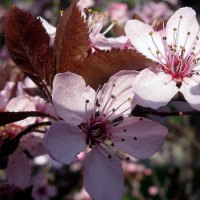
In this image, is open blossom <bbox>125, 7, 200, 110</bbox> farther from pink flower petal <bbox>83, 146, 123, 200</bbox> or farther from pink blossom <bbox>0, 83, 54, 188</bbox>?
pink blossom <bbox>0, 83, 54, 188</bbox>

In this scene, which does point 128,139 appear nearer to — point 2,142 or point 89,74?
point 89,74

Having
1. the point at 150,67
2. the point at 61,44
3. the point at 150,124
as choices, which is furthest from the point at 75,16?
the point at 150,124

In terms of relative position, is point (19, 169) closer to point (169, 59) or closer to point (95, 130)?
point (95, 130)

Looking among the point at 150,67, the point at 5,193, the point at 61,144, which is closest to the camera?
the point at 61,144

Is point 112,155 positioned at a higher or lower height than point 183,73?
lower

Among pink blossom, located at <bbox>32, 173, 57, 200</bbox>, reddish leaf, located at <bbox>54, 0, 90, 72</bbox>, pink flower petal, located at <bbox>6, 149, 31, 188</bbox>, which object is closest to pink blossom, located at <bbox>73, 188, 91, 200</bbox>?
pink blossom, located at <bbox>32, 173, 57, 200</bbox>

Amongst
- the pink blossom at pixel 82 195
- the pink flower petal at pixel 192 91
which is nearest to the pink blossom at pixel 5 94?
the pink flower petal at pixel 192 91
